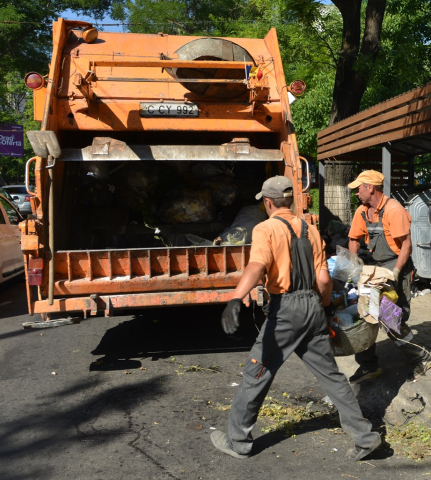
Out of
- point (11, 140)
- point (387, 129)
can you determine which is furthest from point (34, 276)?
point (11, 140)

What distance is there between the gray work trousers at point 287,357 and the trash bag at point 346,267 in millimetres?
990

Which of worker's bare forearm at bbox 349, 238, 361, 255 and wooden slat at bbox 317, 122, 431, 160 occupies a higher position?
wooden slat at bbox 317, 122, 431, 160

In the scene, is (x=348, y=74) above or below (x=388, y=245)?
above

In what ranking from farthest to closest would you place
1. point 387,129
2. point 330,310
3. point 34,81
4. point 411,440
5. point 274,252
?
point 387,129, point 34,81, point 330,310, point 411,440, point 274,252

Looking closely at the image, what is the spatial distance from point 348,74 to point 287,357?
811 cm

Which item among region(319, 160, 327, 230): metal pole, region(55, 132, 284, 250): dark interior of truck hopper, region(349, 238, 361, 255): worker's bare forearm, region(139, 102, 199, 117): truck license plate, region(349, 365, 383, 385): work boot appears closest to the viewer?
region(349, 365, 383, 385): work boot

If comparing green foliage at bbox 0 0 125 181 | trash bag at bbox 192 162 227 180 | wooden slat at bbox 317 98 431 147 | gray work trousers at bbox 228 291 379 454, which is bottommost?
gray work trousers at bbox 228 291 379 454

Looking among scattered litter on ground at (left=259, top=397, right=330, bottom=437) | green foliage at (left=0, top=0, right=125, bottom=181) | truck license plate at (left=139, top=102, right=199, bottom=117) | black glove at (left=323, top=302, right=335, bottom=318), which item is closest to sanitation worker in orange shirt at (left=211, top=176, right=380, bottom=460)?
Result: black glove at (left=323, top=302, right=335, bottom=318)

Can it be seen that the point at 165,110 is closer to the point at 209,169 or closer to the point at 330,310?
the point at 209,169

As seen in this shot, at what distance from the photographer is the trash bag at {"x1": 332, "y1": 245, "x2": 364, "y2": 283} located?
14.5ft

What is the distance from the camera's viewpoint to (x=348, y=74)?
34.1 feet

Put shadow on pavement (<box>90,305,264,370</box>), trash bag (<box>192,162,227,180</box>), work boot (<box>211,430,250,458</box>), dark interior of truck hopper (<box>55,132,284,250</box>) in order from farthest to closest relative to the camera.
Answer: trash bag (<box>192,162,227,180</box>)
dark interior of truck hopper (<box>55,132,284,250</box>)
shadow on pavement (<box>90,305,264,370</box>)
work boot (<box>211,430,250,458</box>)

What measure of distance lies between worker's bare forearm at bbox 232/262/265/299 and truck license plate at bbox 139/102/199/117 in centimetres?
327

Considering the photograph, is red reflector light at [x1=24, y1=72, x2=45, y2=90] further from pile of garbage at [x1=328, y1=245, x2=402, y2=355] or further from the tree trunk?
the tree trunk
